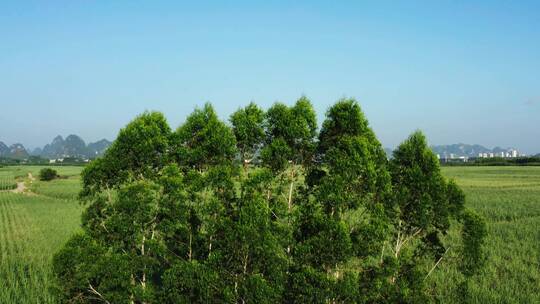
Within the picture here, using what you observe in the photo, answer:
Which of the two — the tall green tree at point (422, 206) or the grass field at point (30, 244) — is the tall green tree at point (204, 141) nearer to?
the tall green tree at point (422, 206)

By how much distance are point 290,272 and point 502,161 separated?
409ft

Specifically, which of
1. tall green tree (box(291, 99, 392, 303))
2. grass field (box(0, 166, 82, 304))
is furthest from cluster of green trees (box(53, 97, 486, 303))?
grass field (box(0, 166, 82, 304))

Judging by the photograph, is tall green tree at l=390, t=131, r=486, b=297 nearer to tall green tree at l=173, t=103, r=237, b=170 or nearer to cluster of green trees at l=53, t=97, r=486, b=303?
cluster of green trees at l=53, t=97, r=486, b=303

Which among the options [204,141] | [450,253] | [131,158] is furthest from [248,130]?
[450,253]

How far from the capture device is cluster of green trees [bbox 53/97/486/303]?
10055 mm

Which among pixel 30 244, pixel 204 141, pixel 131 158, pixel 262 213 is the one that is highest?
pixel 204 141

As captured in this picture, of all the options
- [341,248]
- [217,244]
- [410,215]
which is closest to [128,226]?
[217,244]

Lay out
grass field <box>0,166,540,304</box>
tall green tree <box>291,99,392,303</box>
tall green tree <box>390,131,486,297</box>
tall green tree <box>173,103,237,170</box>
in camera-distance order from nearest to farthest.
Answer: tall green tree <box>291,99,392,303</box> < tall green tree <box>390,131,486,297</box> < tall green tree <box>173,103,237,170</box> < grass field <box>0,166,540,304</box>

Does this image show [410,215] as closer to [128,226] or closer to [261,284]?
[261,284]

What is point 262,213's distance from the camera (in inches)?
392

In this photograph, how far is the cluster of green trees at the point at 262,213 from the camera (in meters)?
10.1

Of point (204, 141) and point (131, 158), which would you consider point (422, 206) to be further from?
point (131, 158)

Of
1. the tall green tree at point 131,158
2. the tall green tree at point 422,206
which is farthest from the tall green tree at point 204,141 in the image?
the tall green tree at point 422,206

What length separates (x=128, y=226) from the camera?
10906mm
